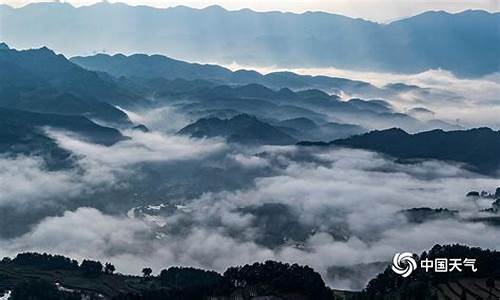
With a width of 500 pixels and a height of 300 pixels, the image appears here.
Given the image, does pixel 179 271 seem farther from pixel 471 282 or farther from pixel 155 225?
pixel 155 225

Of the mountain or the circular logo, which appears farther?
the mountain

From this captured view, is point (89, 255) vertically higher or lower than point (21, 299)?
higher

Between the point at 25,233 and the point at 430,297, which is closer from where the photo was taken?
the point at 430,297

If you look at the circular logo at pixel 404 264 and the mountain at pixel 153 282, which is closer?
the circular logo at pixel 404 264

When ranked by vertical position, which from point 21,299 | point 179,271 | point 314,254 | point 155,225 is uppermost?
point 155,225

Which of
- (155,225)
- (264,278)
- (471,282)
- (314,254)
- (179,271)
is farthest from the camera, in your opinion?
(155,225)

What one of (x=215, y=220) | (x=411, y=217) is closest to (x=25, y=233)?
(x=215, y=220)

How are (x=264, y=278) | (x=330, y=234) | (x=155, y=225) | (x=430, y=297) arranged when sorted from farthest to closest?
(x=155, y=225) → (x=330, y=234) → (x=264, y=278) → (x=430, y=297)

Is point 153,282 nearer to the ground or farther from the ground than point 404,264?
nearer to the ground
